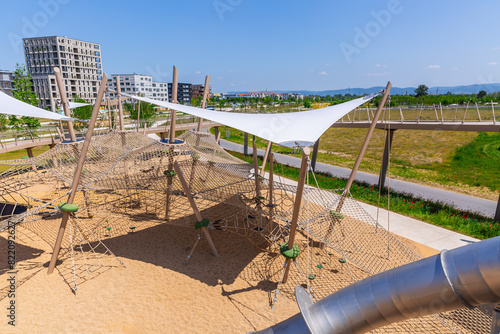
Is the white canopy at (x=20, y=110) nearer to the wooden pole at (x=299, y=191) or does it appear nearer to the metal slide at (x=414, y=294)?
the wooden pole at (x=299, y=191)

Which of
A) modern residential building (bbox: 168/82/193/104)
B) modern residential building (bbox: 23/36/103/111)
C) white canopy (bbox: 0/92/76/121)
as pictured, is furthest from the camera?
modern residential building (bbox: 168/82/193/104)

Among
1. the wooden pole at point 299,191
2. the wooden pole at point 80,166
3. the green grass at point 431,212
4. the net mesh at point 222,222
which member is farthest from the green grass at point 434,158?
the wooden pole at point 80,166

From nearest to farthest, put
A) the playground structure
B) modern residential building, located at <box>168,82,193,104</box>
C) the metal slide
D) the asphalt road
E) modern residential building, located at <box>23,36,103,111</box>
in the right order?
the metal slide → the playground structure → the asphalt road → modern residential building, located at <box>23,36,103,111</box> → modern residential building, located at <box>168,82,193,104</box>

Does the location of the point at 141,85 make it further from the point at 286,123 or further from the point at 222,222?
the point at 286,123

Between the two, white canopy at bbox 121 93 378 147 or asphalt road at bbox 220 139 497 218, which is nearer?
white canopy at bbox 121 93 378 147

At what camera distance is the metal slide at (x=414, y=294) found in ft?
7.57

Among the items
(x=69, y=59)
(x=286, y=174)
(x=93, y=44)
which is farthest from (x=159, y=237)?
(x=93, y=44)

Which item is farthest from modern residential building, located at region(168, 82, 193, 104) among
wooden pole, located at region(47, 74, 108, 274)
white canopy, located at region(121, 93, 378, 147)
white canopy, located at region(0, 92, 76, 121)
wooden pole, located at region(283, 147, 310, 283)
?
wooden pole, located at region(283, 147, 310, 283)

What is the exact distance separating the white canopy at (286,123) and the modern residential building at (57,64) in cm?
6189

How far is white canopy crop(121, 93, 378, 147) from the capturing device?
15.7 feet

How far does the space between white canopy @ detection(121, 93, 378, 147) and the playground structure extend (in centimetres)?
49

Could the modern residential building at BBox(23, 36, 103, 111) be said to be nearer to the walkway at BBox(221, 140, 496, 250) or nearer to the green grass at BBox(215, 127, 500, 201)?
the green grass at BBox(215, 127, 500, 201)

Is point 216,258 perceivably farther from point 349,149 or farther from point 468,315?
point 349,149

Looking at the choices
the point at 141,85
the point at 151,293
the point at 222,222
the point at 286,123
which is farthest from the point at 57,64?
the point at 286,123
